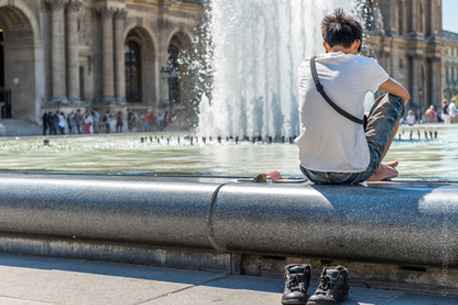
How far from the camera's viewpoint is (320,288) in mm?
3648

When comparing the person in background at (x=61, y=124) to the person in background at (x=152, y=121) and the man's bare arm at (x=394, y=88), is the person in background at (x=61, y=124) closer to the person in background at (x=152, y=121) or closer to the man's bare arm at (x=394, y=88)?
the person in background at (x=152, y=121)

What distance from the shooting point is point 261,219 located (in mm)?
4184

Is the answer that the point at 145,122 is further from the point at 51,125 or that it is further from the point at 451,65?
the point at 451,65

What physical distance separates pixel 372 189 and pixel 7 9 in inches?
1309

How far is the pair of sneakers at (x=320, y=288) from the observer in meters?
3.59

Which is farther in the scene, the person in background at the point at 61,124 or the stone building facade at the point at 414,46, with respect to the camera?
the stone building facade at the point at 414,46

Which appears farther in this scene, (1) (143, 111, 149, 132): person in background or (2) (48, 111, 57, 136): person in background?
(1) (143, 111, 149, 132): person in background

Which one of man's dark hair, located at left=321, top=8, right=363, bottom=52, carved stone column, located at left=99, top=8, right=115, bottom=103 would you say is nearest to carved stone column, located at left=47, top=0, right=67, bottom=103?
carved stone column, located at left=99, top=8, right=115, bottom=103

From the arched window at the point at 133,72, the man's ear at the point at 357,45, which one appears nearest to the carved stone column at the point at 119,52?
the arched window at the point at 133,72

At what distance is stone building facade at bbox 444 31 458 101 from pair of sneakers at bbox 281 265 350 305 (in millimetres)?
107778

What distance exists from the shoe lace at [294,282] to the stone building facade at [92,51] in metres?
31.7

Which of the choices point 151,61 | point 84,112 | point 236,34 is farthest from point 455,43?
point 236,34

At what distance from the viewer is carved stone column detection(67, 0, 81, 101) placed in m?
35.5

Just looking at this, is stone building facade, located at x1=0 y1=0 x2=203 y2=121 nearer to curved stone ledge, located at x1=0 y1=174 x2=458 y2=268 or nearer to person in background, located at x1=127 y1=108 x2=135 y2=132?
person in background, located at x1=127 y1=108 x2=135 y2=132
